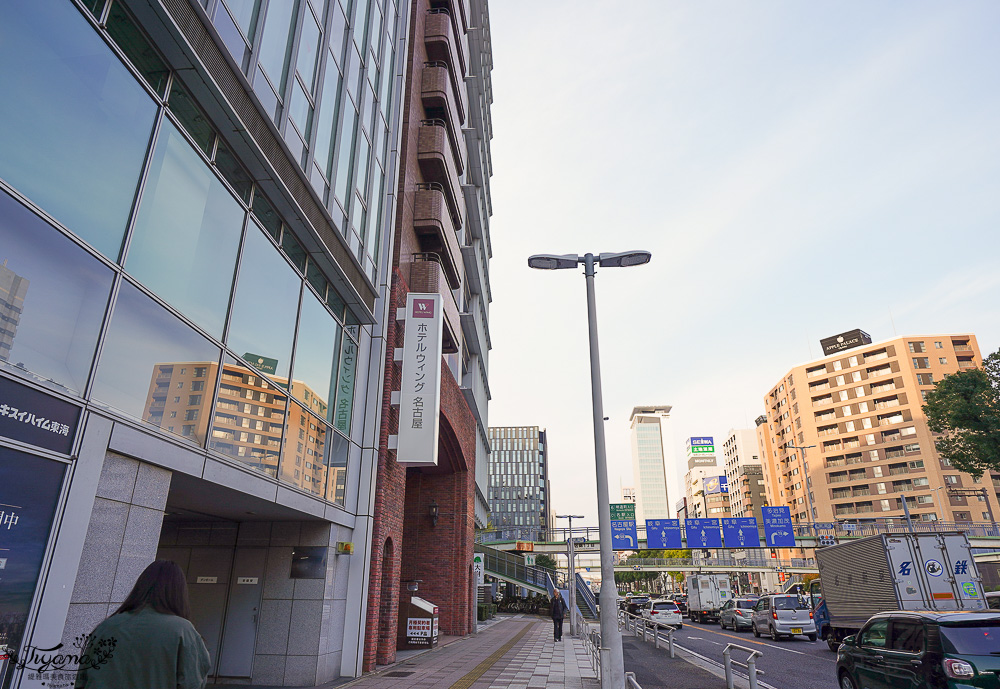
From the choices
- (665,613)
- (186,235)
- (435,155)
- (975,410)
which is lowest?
(665,613)

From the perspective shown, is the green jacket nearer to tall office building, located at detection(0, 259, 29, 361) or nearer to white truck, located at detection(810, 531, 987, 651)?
tall office building, located at detection(0, 259, 29, 361)

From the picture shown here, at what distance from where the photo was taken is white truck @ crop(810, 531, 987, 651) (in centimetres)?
1602

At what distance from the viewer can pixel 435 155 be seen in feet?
70.9

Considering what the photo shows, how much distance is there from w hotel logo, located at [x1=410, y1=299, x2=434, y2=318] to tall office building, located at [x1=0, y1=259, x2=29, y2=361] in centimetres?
1188

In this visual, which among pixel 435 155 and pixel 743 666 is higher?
pixel 435 155

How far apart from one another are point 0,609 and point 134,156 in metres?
4.73

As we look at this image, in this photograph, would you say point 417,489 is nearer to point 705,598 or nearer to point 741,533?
point 705,598

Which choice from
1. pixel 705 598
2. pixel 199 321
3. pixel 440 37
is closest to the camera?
pixel 199 321

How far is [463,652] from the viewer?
18.7m

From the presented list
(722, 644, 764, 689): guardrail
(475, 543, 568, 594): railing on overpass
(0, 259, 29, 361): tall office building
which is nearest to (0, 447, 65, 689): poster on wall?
(0, 259, 29, 361): tall office building

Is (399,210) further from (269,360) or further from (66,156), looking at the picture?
(66,156)

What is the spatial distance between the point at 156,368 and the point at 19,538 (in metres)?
2.55

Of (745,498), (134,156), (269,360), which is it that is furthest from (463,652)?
(745,498)

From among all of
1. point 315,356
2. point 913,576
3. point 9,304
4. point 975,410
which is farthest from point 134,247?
point 975,410
